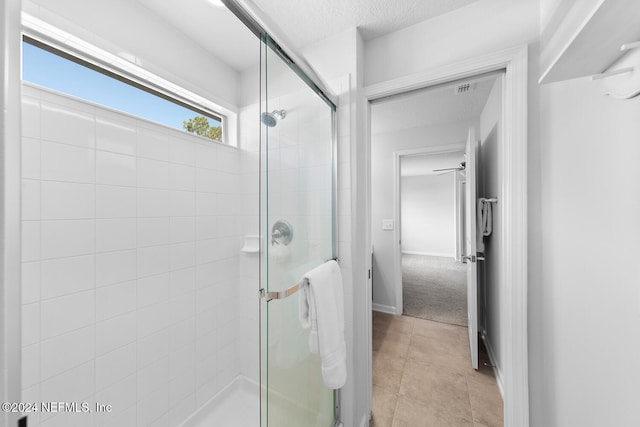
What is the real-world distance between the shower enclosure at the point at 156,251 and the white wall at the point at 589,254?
992mm

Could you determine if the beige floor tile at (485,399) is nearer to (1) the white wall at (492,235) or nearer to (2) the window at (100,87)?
(1) the white wall at (492,235)

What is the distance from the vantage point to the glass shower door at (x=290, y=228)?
2.83ft

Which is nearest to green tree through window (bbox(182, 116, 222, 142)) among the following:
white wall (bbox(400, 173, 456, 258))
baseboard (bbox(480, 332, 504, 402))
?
baseboard (bbox(480, 332, 504, 402))

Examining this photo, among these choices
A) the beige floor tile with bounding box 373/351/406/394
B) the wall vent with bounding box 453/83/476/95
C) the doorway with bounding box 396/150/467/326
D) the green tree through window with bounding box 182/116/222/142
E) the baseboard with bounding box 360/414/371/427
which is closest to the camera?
the baseboard with bounding box 360/414/371/427

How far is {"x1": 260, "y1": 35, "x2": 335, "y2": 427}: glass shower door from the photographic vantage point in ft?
2.83

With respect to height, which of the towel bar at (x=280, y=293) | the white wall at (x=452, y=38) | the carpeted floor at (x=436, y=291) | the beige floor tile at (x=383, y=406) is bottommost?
the beige floor tile at (x=383, y=406)

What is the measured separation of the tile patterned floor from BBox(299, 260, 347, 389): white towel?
804mm

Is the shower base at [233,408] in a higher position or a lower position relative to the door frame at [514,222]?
lower

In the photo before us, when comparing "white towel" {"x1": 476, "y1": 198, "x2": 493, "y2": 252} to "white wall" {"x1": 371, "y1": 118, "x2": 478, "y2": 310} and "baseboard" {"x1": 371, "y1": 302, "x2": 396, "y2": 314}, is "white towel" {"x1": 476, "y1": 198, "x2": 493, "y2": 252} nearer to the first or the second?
"white wall" {"x1": 371, "y1": 118, "x2": 478, "y2": 310}

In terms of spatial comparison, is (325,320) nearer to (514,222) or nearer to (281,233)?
(281,233)

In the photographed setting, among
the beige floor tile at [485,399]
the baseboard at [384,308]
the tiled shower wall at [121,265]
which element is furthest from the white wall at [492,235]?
the tiled shower wall at [121,265]

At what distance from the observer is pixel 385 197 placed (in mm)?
3162

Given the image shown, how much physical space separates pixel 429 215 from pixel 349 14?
675 cm

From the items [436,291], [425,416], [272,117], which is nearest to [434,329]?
[425,416]
